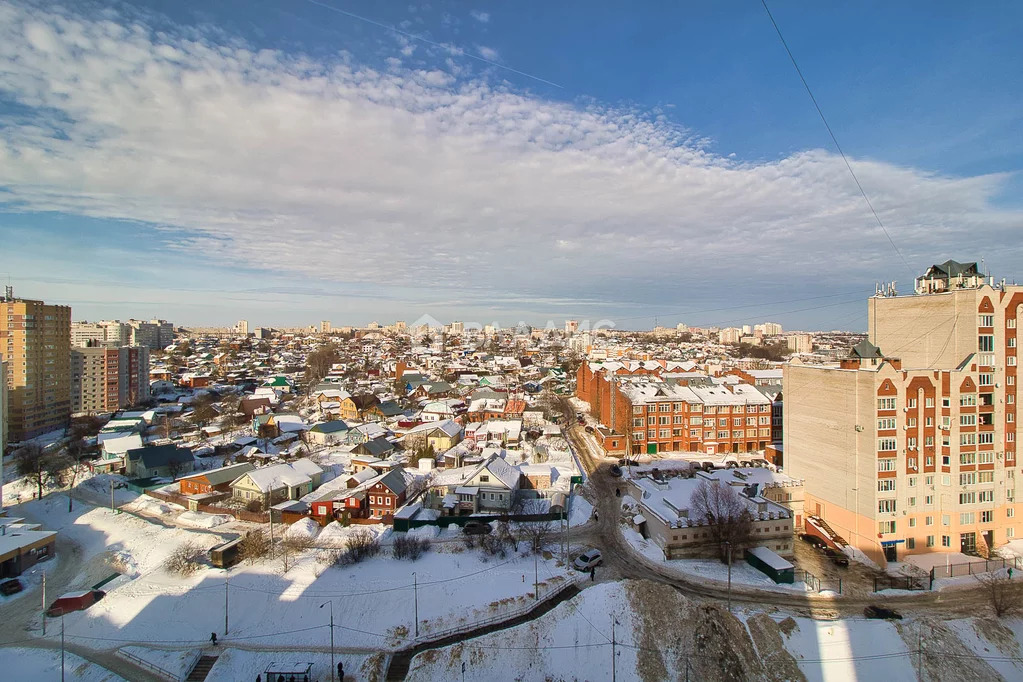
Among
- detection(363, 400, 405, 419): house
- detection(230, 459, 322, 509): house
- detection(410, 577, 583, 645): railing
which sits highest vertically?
detection(363, 400, 405, 419): house

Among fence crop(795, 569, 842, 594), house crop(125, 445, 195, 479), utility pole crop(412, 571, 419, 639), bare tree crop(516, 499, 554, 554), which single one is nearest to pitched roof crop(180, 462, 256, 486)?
house crop(125, 445, 195, 479)

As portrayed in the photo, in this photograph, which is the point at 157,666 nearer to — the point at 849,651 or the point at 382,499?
the point at 382,499

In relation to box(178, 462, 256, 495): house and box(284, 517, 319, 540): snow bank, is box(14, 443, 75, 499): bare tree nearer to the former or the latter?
box(178, 462, 256, 495): house

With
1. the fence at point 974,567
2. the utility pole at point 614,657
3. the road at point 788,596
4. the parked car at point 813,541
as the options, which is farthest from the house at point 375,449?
the fence at point 974,567

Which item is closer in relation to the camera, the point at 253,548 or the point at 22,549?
the point at 253,548

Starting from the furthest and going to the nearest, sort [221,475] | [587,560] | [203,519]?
[221,475], [203,519], [587,560]

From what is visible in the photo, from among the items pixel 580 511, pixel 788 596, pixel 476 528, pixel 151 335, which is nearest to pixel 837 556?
pixel 788 596
